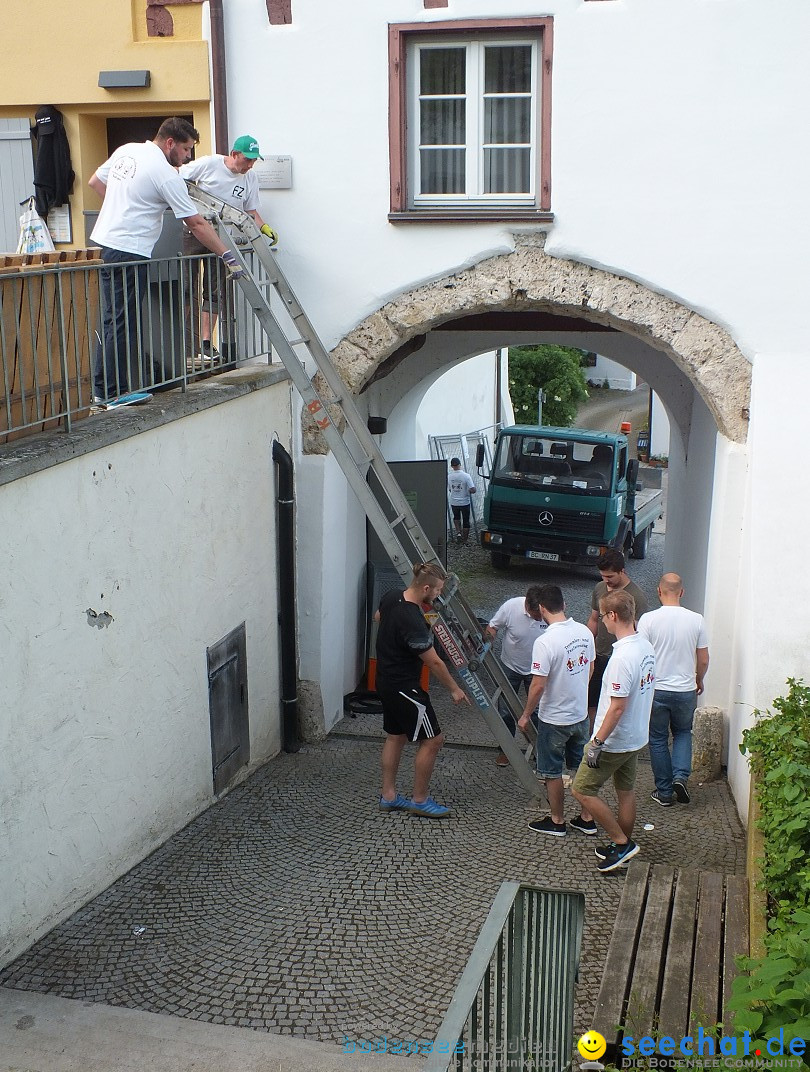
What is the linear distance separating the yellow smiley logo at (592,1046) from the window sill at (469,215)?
18.2 feet

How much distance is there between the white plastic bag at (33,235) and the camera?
9531 mm

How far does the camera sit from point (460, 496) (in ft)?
56.5

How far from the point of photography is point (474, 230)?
810cm

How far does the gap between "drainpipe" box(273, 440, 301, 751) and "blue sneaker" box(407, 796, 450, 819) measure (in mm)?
1683

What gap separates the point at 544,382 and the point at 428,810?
75.4 ft

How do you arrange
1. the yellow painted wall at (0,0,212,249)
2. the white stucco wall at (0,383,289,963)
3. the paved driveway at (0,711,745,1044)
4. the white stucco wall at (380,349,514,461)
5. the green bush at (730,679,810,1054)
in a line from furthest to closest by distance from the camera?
the white stucco wall at (380,349,514,461) < the yellow painted wall at (0,0,212,249) < the white stucco wall at (0,383,289,963) < the paved driveway at (0,711,745,1044) < the green bush at (730,679,810,1054)

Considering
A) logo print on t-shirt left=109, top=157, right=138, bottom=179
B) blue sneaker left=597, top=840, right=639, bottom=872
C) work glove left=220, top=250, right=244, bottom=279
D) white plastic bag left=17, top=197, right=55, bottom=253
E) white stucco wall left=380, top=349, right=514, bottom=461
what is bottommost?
blue sneaker left=597, top=840, right=639, bottom=872

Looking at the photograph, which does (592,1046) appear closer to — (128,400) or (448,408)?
(128,400)

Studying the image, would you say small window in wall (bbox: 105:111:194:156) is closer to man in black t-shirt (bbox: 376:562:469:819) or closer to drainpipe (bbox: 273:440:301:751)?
drainpipe (bbox: 273:440:301:751)

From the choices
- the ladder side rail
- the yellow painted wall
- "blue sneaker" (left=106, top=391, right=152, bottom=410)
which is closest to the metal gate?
the yellow painted wall

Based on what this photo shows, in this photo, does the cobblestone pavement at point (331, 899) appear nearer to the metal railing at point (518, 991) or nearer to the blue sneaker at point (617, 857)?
the blue sneaker at point (617, 857)

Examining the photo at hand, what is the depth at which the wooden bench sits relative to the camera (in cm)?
420

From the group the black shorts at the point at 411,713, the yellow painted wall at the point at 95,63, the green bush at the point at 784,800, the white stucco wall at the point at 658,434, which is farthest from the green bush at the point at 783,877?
the white stucco wall at the point at 658,434

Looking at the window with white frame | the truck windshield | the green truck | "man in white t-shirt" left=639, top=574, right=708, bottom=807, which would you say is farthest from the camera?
the truck windshield
